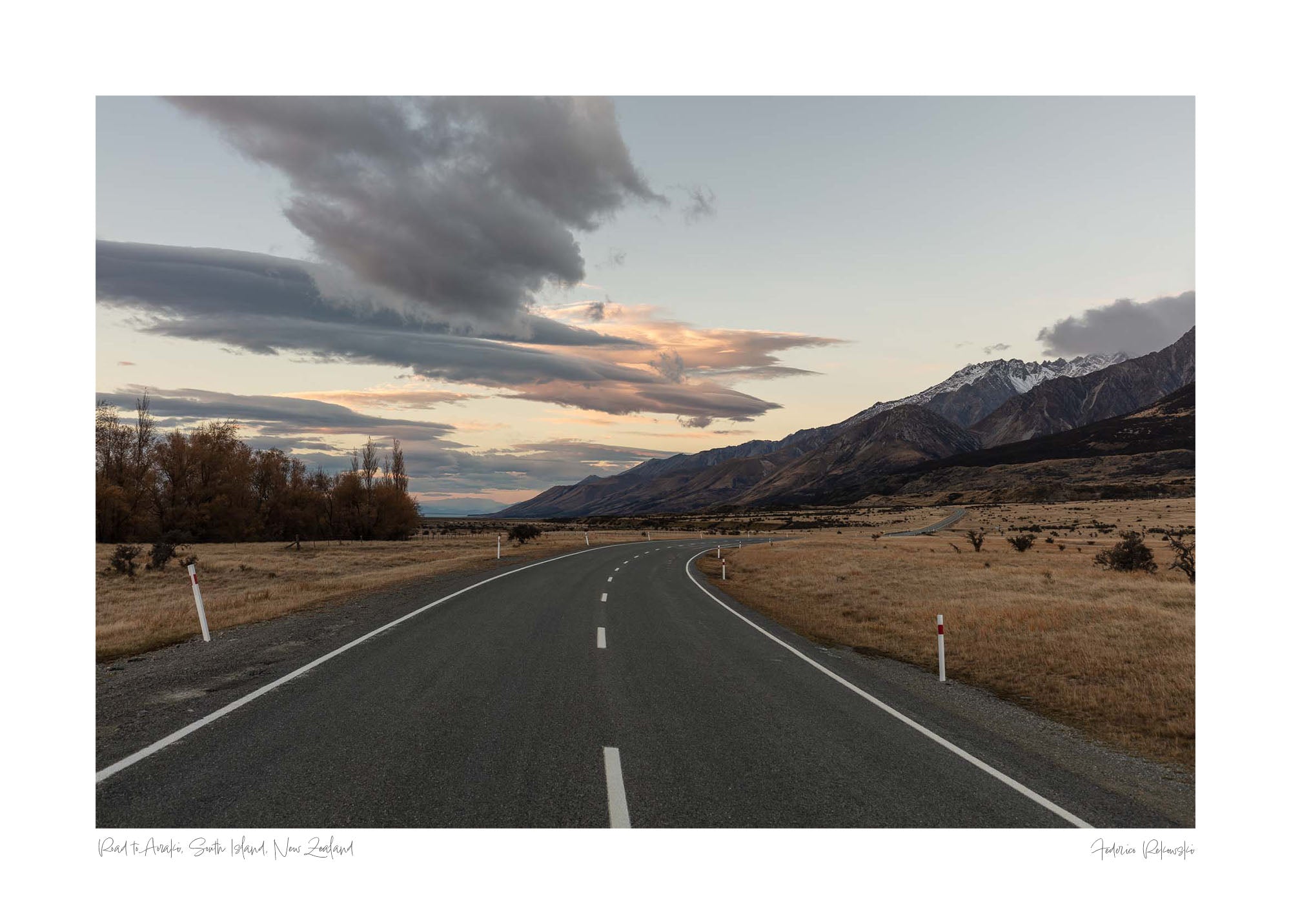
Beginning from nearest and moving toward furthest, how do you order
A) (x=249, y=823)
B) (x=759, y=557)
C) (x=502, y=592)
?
(x=249, y=823) < (x=502, y=592) < (x=759, y=557)

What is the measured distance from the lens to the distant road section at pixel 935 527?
243ft

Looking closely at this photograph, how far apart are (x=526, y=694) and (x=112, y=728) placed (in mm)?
Answer: 4455

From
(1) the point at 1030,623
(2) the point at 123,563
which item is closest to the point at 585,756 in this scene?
(1) the point at 1030,623

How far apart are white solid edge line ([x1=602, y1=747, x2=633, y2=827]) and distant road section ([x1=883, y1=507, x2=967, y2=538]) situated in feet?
223

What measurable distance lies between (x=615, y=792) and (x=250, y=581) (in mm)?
29872

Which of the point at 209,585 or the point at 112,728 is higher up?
the point at 112,728

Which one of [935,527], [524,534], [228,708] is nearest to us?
[228,708]

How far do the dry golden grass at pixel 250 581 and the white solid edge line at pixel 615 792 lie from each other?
30.6ft

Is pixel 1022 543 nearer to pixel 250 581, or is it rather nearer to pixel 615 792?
pixel 250 581

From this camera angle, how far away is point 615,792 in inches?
212

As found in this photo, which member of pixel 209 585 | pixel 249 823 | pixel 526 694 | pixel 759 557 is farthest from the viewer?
pixel 759 557

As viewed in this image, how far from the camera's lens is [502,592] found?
2031cm

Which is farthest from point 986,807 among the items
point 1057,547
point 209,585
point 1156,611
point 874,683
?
point 1057,547

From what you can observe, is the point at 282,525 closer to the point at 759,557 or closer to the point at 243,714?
the point at 759,557
